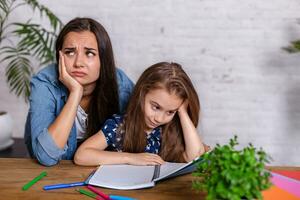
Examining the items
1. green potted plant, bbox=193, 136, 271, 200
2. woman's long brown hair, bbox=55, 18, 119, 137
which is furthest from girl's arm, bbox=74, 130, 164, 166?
green potted plant, bbox=193, 136, 271, 200

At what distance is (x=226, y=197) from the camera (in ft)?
2.48

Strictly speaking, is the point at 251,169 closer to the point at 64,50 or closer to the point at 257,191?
the point at 257,191

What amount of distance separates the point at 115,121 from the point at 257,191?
739mm

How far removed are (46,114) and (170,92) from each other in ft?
1.39

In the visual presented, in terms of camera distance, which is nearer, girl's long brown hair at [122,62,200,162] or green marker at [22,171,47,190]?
green marker at [22,171,47,190]

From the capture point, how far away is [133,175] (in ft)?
3.74

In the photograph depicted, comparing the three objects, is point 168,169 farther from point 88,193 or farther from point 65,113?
point 65,113

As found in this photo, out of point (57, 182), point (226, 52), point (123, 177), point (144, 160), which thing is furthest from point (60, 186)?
point (226, 52)

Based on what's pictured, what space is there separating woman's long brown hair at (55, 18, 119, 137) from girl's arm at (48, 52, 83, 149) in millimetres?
125

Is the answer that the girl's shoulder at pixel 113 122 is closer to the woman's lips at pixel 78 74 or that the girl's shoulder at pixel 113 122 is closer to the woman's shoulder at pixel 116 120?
the woman's shoulder at pixel 116 120

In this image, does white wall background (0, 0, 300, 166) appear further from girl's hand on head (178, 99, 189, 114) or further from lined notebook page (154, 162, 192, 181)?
lined notebook page (154, 162, 192, 181)

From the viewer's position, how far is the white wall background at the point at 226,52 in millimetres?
2408

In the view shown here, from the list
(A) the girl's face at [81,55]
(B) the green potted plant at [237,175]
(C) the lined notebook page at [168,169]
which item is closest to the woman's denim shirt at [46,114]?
(A) the girl's face at [81,55]

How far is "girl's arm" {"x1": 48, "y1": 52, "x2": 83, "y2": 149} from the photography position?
1308 mm
